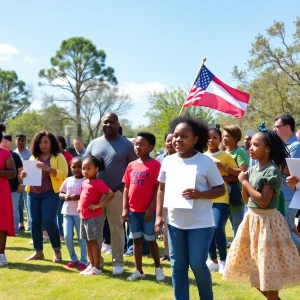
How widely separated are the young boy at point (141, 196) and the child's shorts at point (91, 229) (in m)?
0.49

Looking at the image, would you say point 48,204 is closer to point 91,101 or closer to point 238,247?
point 238,247

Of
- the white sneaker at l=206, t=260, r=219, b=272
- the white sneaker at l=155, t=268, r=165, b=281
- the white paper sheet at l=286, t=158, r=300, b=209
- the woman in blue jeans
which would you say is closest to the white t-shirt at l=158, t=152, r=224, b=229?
the woman in blue jeans

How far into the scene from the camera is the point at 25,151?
1068 centimetres

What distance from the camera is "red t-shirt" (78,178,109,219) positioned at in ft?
20.8

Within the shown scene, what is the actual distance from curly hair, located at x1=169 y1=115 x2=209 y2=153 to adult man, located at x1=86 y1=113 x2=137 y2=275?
6.61 ft

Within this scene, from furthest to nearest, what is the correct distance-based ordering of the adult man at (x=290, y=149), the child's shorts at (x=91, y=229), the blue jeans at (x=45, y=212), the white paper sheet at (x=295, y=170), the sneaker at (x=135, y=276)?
the blue jeans at (x=45, y=212) < the child's shorts at (x=91, y=229) < the sneaker at (x=135, y=276) < the adult man at (x=290, y=149) < the white paper sheet at (x=295, y=170)

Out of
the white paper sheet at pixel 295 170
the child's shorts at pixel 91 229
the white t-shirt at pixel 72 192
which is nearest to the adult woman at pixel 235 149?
the white paper sheet at pixel 295 170

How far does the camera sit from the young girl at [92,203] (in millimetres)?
6324

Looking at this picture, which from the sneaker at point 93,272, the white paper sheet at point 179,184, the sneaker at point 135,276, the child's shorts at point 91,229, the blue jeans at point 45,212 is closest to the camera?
the white paper sheet at point 179,184

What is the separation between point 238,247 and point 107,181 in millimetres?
2576

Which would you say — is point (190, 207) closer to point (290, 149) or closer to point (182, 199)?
point (182, 199)

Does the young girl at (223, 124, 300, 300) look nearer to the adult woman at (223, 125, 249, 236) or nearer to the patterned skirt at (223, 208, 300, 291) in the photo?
the patterned skirt at (223, 208, 300, 291)

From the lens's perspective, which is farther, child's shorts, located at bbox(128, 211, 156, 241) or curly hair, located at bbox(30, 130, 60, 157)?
curly hair, located at bbox(30, 130, 60, 157)

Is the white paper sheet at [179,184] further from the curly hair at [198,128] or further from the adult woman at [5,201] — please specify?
the adult woman at [5,201]
